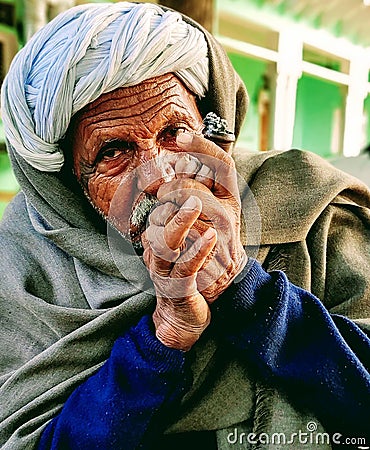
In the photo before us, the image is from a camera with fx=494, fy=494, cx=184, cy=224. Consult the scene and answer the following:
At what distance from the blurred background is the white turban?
2.74 metres

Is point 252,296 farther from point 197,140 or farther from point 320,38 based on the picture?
point 320,38

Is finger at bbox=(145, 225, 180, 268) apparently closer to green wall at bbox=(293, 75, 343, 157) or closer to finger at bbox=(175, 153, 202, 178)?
finger at bbox=(175, 153, 202, 178)

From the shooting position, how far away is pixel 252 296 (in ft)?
2.51

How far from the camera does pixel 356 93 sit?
6.21 meters

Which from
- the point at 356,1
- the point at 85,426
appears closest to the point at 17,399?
the point at 85,426

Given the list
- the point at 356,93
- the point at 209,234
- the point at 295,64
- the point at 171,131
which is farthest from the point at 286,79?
the point at 209,234

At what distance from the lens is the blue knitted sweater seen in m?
0.76

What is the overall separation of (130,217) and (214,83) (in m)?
0.33

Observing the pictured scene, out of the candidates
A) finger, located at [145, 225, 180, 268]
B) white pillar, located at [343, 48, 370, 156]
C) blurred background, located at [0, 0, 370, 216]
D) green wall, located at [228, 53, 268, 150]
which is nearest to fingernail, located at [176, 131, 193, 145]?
finger, located at [145, 225, 180, 268]

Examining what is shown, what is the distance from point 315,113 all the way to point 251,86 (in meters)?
1.49

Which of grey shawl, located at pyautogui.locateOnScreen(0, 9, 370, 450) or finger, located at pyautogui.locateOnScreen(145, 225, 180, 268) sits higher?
finger, located at pyautogui.locateOnScreen(145, 225, 180, 268)

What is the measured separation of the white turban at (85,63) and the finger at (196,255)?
361mm

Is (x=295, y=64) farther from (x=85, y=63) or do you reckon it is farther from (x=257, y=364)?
(x=257, y=364)

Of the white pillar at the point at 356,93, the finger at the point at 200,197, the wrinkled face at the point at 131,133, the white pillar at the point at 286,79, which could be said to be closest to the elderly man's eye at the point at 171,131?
the wrinkled face at the point at 131,133
